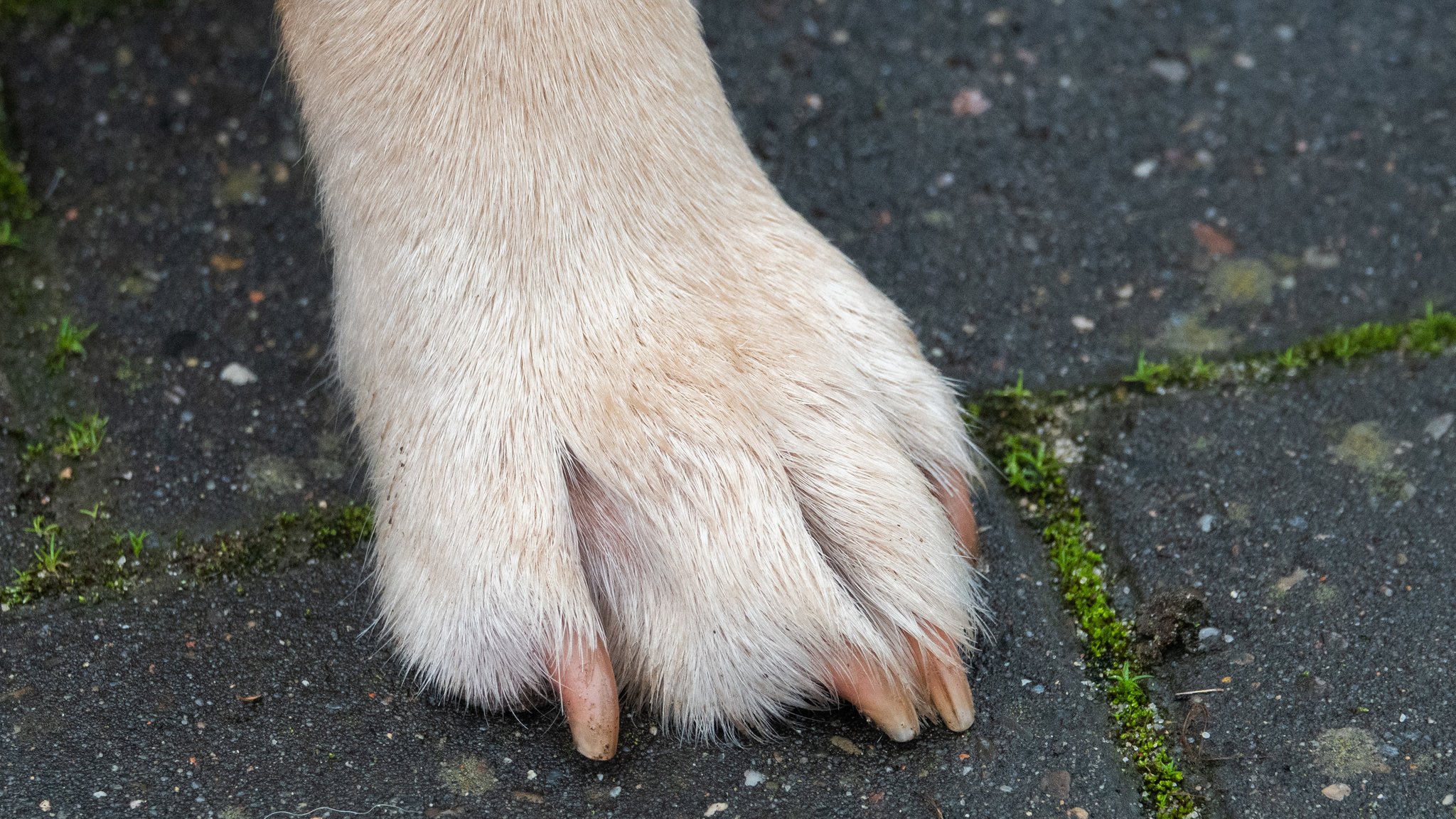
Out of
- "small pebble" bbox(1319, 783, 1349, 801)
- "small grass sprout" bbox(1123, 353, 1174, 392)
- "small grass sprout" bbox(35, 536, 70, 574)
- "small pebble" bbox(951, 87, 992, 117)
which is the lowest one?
"small grass sprout" bbox(35, 536, 70, 574)

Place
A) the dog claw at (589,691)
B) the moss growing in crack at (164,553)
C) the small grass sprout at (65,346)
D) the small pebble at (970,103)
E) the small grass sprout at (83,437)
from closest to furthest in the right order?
the dog claw at (589,691), the moss growing in crack at (164,553), the small grass sprout at (83,437), the small grass sprout at (65,346), the small pebble at (970,103)

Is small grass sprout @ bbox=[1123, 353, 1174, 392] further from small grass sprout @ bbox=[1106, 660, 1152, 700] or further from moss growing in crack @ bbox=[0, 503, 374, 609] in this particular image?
moss growing in crack @ bbox=[0, 503, 374, 609]

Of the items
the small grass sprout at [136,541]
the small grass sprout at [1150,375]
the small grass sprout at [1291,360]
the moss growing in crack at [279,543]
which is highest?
the small grass sprout at [1291,360]

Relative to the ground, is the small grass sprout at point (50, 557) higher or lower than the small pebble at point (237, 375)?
lower

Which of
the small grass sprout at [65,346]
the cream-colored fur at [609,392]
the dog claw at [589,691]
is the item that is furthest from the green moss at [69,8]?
the dog claw at [589,691]

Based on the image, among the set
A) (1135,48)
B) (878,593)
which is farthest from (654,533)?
(1135,48)

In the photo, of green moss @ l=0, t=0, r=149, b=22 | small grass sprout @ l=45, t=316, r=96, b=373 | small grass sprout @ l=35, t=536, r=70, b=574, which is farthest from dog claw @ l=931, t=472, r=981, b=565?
green moss @ l=0, t=0, r=149, b=22

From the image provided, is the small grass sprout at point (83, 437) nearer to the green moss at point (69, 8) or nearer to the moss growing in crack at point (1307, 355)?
the green moss at point (69, 8)

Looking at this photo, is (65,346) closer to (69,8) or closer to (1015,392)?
(69,8)
